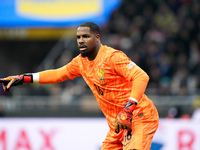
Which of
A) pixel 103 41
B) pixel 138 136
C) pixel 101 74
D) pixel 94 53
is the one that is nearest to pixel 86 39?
pixel 94 53

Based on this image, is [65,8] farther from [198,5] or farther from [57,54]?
[198,5]

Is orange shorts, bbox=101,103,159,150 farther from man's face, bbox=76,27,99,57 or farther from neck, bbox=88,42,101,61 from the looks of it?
man's face, bbox=76,27,99,57

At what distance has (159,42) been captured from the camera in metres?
14.2

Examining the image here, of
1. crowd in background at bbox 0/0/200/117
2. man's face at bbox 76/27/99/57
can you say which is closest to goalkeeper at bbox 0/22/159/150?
man's face at bbox 76/27/99/57

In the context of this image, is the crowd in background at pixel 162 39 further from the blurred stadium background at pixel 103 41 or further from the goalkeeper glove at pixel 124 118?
the goalkeeper glove at pixel 124 118

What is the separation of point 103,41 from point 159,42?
2.06 metres

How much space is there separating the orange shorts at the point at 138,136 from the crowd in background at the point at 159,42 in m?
6.98

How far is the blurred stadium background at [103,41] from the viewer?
39.4 feet

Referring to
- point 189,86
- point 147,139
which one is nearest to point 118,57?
point 147,139

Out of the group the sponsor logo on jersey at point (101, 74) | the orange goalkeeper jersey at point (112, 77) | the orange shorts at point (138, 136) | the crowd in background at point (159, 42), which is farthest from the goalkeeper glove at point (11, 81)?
the crowd in background at point (159, 42)

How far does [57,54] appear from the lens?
50.0 feet

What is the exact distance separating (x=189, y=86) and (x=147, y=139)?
8.03 metres

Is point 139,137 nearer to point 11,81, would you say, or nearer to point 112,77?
point 112,77

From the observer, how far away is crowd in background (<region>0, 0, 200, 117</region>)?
41.3ft
